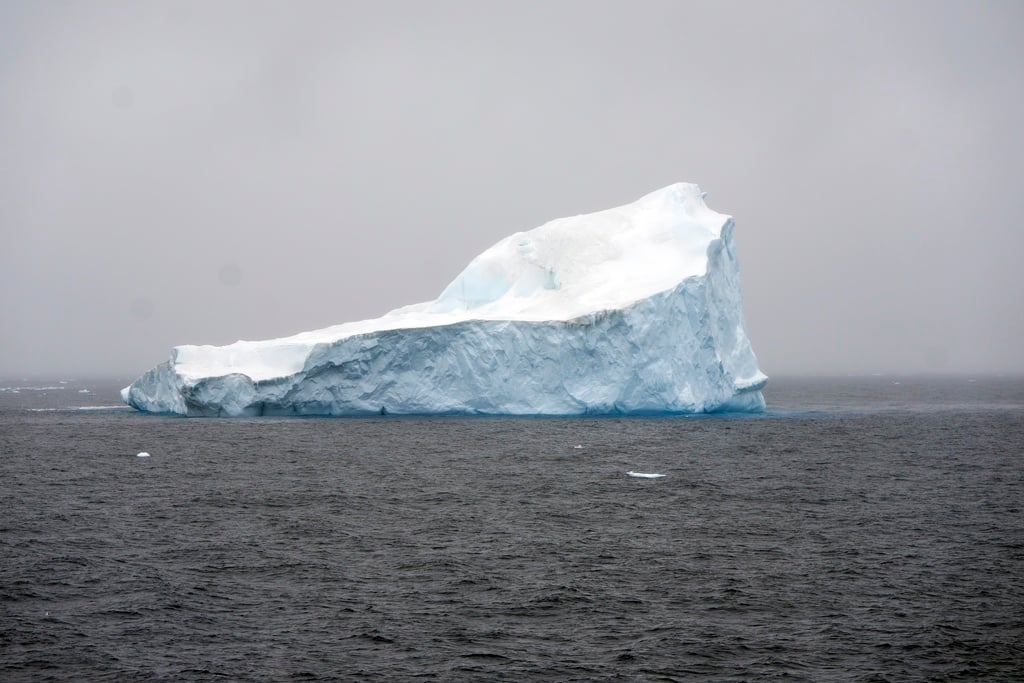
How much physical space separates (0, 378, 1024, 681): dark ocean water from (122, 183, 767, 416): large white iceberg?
6.86 m

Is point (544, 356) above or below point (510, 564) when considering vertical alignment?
above

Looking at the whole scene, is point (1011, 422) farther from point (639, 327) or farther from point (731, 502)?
point (731, 502)

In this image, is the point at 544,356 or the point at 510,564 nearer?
the point at 510,564

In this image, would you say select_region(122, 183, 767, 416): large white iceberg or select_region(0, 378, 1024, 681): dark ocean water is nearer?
select_region(0, 378, 1024, 681): dark ocean water

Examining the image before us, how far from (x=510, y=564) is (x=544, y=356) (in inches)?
785

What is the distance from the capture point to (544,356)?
109 ft

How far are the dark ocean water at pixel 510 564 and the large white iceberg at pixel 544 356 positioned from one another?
6856 mm

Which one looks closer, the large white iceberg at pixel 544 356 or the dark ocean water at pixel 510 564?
the dark ocean water at pixel 510 564

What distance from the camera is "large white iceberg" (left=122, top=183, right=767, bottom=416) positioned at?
106 feet

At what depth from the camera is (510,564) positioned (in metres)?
13.4

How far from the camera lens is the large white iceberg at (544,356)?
32.4 meters

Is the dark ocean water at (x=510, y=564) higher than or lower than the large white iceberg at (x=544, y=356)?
lower

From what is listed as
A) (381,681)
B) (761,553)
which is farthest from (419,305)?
(381,681)

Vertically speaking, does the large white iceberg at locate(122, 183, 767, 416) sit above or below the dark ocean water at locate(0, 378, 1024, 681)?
above
